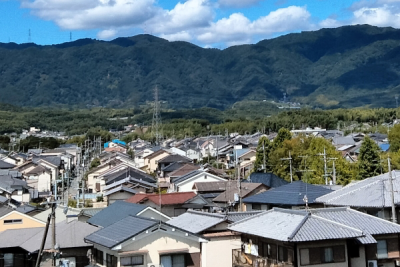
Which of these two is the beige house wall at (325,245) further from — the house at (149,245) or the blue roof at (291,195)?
the blue roof at (291,195)

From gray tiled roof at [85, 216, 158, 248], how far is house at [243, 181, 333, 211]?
751 centimetres

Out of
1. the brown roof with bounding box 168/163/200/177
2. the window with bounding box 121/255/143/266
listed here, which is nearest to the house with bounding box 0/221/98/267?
the window with bounding box 121/255/143/266

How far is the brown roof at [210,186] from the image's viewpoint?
31797 millimetres

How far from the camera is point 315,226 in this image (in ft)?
45.1

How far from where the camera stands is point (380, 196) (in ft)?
58.7

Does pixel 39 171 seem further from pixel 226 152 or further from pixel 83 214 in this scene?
pixel 83 214

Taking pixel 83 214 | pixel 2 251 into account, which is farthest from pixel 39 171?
pixel 2 251

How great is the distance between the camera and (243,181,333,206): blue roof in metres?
21.4

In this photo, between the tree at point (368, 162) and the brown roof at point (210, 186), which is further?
the tree at point (368, 162)

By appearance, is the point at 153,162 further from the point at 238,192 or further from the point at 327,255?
the point at 327,255

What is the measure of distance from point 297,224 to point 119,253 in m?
4.20

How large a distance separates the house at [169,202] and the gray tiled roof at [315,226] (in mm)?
9662

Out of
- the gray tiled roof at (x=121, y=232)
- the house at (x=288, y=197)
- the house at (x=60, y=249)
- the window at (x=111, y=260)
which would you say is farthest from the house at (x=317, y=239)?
the house at (x=288, y=197)

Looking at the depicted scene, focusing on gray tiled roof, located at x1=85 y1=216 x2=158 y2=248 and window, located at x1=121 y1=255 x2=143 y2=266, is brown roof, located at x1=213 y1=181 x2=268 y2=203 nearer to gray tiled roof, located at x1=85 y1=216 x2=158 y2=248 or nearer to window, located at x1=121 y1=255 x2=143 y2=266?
gray tiled roof, located at x1=85 y1=216 x2=158 y2=248
